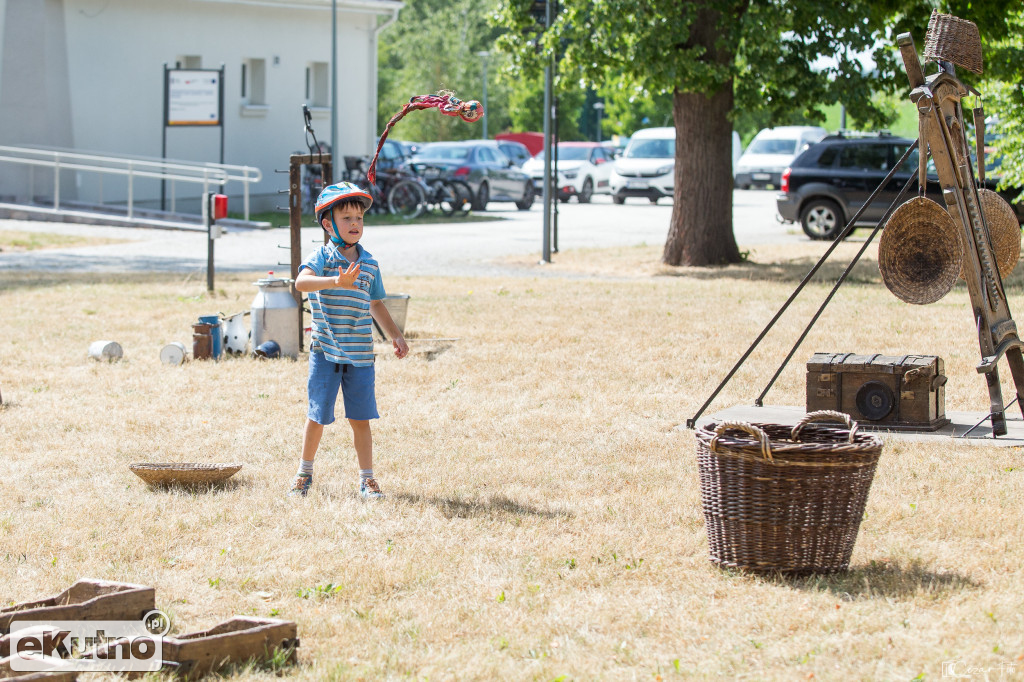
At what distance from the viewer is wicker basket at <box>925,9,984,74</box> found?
6.95 meters

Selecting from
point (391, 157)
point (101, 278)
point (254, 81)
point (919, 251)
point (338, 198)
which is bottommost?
point (101, 278)

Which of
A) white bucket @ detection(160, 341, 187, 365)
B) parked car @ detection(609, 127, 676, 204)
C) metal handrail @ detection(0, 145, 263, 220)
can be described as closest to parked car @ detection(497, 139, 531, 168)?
parked car @ detection(609, 127, 676, 204)

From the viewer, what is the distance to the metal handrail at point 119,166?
23109 mm

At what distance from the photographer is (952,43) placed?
6.97 metres

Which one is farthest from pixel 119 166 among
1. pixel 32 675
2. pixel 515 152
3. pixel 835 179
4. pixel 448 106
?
pixel 32 675

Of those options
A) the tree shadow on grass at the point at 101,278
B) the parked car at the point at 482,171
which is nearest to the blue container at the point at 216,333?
the tree shadow on grass at the point at 101,278

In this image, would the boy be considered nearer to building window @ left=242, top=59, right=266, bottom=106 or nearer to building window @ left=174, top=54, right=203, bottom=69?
building window @ left=174, top=54, right=203, bottom=69

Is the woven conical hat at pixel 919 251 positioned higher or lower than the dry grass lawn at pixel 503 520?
higher

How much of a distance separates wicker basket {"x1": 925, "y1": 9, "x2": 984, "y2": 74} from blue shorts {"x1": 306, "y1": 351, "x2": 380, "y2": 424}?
3656mm

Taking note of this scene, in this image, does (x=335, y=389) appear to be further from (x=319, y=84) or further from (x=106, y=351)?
(x=319, y=84)

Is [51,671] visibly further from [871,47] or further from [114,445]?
[871,47]

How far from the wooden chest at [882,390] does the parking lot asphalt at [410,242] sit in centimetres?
818

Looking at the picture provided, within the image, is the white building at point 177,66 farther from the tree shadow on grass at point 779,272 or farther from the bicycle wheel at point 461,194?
the tree shadow on grass at point 779,272

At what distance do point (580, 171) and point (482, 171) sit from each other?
594cm
